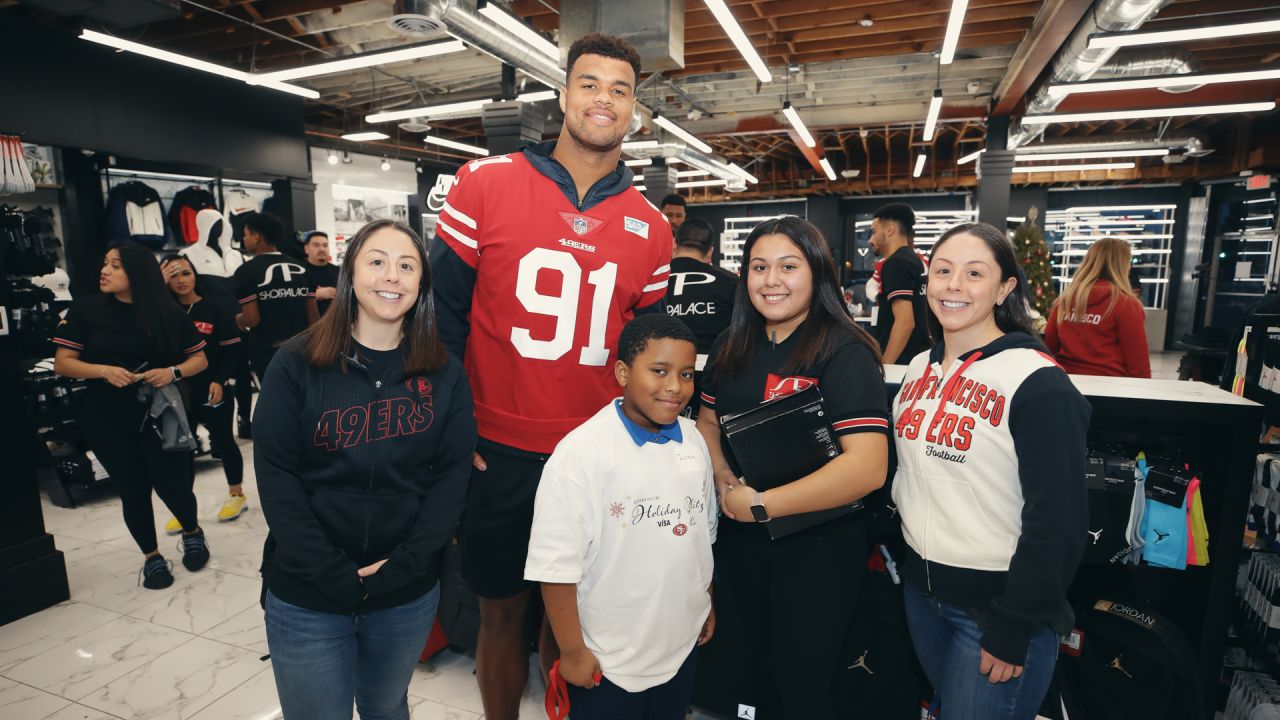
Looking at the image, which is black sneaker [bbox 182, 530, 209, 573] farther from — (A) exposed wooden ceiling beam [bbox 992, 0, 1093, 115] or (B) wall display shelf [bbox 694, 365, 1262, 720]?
(A) exposed wooden ceiling beam [bbox 992, 0, 1093, 115]

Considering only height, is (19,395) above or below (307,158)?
below

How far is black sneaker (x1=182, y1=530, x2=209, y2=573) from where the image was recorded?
3.57m

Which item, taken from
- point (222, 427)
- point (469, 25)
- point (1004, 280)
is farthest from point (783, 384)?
point (469, 25)

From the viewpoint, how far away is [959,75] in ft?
28.6

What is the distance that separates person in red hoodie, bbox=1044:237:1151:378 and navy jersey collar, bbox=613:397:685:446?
10.1ft

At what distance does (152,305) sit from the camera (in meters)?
3.29

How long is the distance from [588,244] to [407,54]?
5.39 meters

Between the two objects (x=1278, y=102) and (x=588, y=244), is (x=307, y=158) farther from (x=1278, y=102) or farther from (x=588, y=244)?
(x=1278, y=102)

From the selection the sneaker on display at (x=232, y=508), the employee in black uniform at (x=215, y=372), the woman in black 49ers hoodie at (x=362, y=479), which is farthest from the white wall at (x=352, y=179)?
the woman in black 49ers hoodie at (x=362, y=479)

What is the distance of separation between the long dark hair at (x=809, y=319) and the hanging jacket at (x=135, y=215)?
7.65 metres

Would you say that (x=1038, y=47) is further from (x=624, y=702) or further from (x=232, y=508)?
(x=232, y=508)

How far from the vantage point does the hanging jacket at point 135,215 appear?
688 centimetres

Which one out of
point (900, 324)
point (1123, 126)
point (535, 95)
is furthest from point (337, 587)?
point (1123, 126)

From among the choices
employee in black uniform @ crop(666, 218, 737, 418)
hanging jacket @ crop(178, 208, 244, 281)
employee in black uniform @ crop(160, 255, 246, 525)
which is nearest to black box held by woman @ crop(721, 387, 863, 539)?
employee in black uniform @ crop(666, 218, 737, 418)
